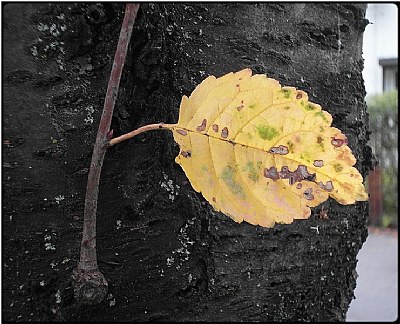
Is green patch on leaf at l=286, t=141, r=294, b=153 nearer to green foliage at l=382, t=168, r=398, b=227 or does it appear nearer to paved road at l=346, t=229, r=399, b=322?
paved road at l=346, t=229, r=399, b=322

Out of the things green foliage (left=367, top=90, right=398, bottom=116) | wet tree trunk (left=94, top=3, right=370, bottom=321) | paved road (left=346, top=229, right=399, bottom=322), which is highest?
green foliage (left=367, top=90, right=398, bottom=116)

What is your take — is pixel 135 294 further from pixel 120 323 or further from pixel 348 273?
pixel 348 273

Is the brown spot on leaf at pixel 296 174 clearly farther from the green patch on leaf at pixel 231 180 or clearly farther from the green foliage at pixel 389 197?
the green foliage at pixel 389 197

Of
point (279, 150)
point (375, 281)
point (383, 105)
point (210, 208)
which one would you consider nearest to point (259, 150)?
point (279, 150)

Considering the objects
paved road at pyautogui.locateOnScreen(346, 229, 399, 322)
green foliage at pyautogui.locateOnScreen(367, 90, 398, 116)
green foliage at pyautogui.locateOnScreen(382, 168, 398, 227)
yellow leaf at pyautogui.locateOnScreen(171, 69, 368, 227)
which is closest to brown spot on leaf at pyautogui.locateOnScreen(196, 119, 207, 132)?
yellow leaf at pyautogui.locateOnScreen(171, 69, 368, 227)

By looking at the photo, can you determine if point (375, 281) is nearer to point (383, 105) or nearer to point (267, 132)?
point (383, 105)

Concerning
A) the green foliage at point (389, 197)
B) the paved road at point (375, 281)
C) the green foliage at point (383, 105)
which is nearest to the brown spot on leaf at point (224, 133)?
the paved road at point (375, 281)

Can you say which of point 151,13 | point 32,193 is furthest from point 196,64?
point 32,193
